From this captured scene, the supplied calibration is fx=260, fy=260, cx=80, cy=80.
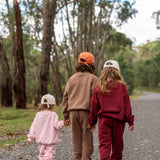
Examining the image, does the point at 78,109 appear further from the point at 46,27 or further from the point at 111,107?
the point at 46,27

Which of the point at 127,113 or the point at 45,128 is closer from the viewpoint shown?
the point at 127,113

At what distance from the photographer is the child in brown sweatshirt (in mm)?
3764

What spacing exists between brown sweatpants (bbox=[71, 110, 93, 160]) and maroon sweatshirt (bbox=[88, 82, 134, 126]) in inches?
9.3

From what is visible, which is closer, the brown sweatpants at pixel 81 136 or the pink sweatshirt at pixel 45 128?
the brown sweatpants at pixel 81 136

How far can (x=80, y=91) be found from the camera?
3857 mm

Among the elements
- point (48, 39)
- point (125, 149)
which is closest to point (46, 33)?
point (48, 39)

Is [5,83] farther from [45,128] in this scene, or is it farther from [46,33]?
[45,128]

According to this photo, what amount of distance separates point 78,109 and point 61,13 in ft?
64.3

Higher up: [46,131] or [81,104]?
[81,104]

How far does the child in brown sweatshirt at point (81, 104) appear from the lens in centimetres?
376

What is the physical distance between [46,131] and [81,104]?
0.74 metres

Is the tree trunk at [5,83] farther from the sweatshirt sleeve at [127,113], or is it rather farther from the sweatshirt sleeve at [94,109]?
the sweatshirt sleeve at [127,113]

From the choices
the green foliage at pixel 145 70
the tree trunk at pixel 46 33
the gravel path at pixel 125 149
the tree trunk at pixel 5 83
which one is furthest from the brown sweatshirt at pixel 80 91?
the green foliage at pixel 145 70

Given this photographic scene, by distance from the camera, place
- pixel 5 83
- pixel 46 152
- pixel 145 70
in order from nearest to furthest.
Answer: pixel 46 152, pixel 5 83, pixel 145 70
